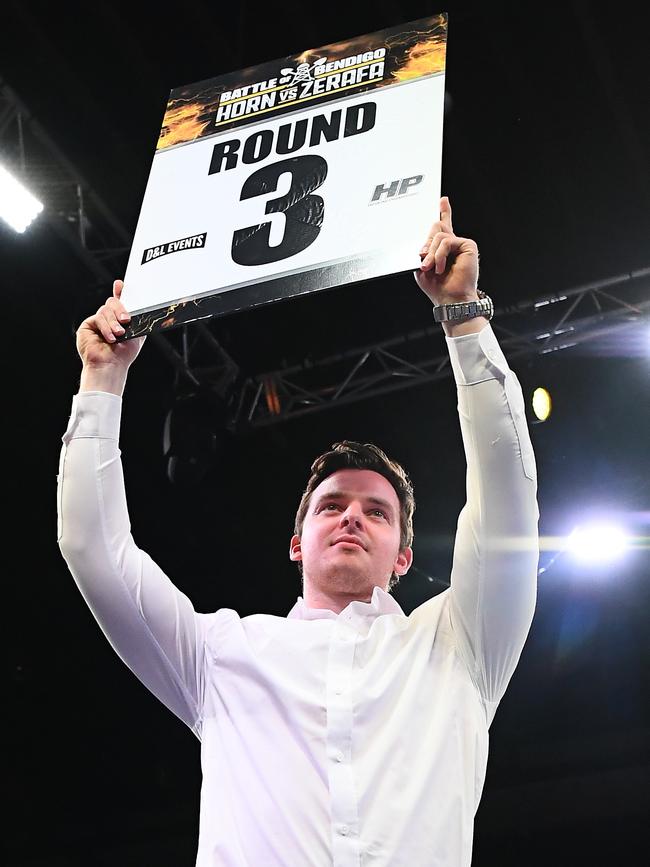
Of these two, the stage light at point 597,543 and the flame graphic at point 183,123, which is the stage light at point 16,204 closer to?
the flame graphic at point 183,123

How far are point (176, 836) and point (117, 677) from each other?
1.08 metres

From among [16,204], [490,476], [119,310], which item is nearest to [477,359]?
[490,476]

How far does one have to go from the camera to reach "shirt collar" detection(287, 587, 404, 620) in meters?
1.75

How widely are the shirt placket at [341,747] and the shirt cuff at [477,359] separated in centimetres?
50

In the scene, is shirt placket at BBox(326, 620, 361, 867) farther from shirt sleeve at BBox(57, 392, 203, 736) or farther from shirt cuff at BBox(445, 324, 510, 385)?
shirt cuff at BBox(445, 324, 510, 385)

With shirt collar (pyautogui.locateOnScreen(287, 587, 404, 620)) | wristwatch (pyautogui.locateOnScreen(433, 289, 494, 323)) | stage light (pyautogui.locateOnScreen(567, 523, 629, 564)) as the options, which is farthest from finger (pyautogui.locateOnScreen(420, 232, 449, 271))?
stage light (pyautogui.locateOnScreen(567, 523, 629, 564))

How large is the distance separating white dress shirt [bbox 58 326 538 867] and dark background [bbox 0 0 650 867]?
265 cm

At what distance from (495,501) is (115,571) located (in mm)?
670

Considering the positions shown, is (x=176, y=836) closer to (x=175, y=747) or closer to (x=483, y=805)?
(x=175, y=747)

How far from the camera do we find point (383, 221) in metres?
1.52

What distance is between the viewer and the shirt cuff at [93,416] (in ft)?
5.58

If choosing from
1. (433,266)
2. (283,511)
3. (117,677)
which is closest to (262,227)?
(433,266)

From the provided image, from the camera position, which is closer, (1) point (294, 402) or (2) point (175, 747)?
(1) point (294, 402)

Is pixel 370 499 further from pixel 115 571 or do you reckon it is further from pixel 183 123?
pixel 183 123
